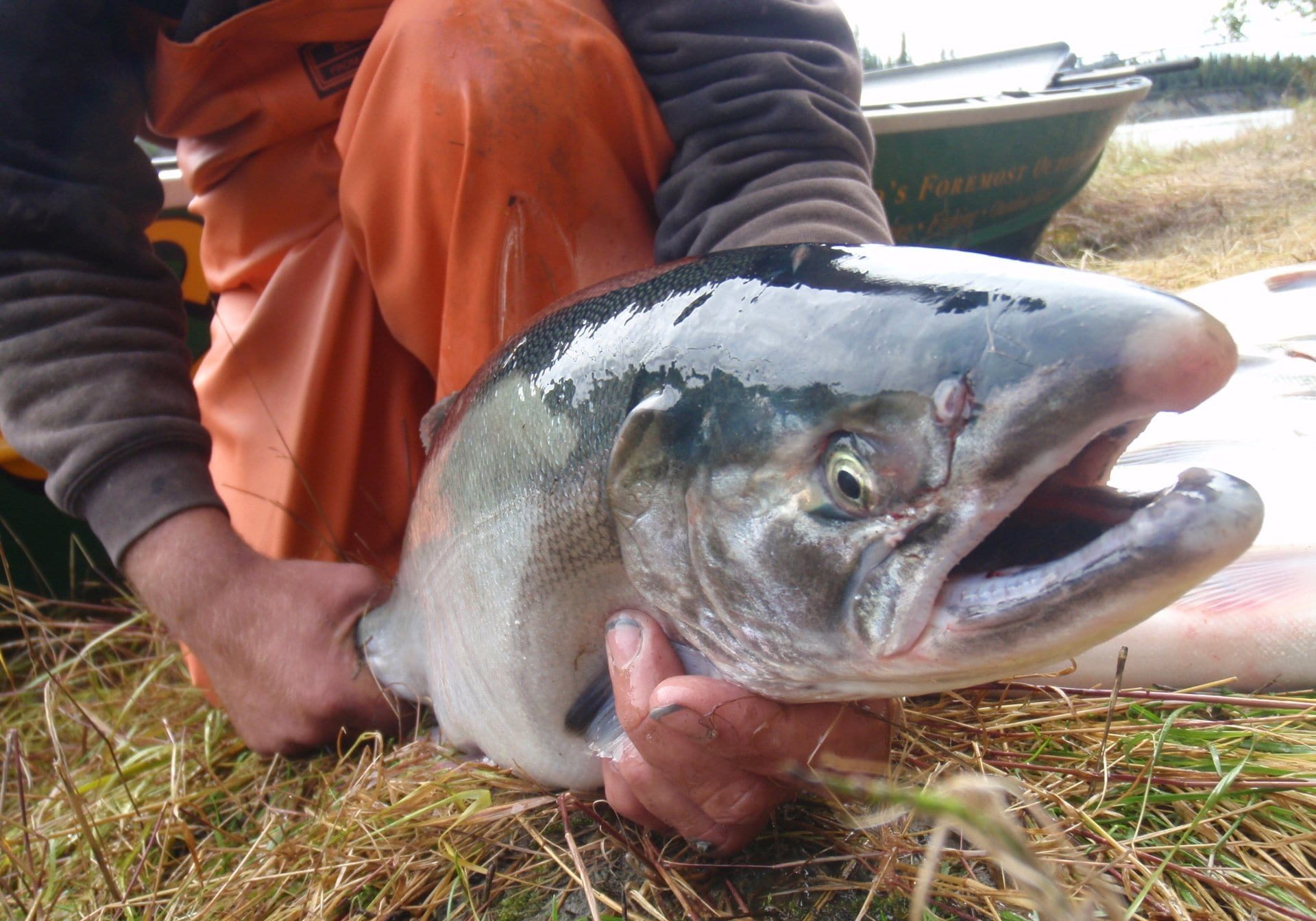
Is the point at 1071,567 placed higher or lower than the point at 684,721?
higher

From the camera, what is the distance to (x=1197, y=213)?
24.0 feet

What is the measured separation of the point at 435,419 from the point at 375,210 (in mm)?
681

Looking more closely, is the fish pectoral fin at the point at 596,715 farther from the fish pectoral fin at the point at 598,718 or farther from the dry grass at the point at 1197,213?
the dry grass at the point at 1197,213

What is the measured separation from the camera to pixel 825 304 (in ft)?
3.24

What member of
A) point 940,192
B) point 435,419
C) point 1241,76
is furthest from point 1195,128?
point 435,419

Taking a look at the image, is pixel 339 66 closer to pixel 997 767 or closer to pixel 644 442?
pixel 644 442

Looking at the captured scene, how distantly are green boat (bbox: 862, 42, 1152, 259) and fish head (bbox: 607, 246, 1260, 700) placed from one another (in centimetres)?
298

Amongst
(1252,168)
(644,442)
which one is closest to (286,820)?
(644,442)

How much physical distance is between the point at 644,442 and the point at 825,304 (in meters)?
0.28

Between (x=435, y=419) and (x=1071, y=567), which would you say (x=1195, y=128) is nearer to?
(x=435, y=419)

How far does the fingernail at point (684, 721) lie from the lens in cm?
110

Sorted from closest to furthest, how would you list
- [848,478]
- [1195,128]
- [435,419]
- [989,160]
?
[848,478], [435,419], [989,160], [1195,128]

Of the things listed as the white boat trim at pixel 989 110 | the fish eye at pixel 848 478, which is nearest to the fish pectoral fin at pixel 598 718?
the fish eye at pixel 848 478

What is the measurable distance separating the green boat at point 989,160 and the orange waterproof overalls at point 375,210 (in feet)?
7.01
